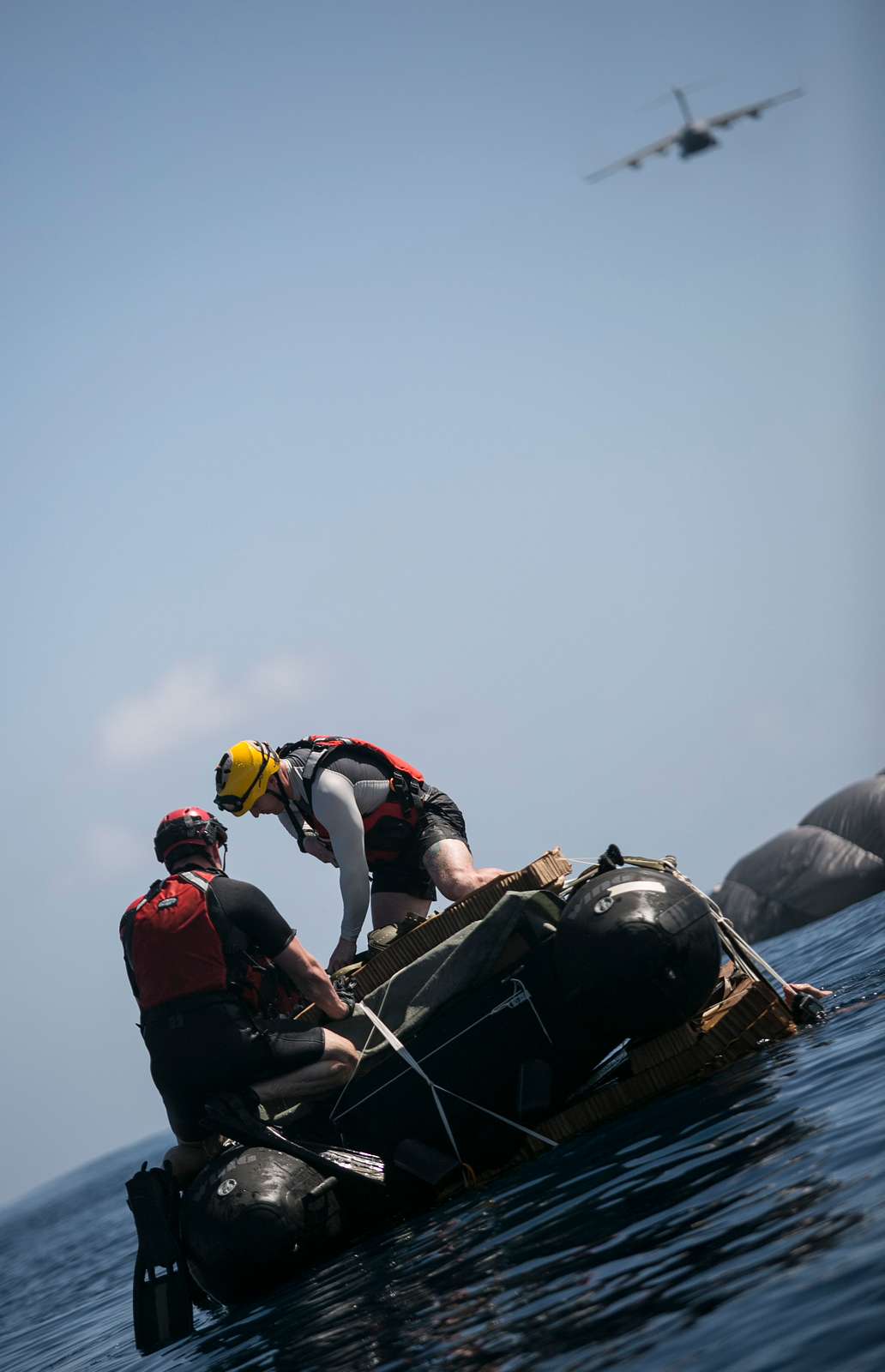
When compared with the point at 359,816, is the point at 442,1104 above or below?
below

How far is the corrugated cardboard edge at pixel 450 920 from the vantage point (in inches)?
394

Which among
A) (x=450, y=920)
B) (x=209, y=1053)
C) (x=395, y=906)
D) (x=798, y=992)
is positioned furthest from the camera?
(x=395, y=906)

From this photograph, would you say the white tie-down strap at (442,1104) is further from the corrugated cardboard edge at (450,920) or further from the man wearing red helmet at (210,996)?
the corrugated cardboard edge at (450,920)

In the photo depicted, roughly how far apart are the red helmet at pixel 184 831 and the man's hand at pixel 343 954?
4.55ft

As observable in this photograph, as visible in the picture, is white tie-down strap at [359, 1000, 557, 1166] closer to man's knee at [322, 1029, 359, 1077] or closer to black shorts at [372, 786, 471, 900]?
man's knee at [322, 1029, 359, 1077]

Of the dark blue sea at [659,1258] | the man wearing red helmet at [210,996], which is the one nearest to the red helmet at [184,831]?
the man wearing red helmet at [210,996]

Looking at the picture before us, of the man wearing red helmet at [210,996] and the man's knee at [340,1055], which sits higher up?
the man wearing red helmet at [210,996]

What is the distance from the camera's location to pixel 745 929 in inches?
1305

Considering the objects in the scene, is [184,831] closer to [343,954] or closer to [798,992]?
[343,954]

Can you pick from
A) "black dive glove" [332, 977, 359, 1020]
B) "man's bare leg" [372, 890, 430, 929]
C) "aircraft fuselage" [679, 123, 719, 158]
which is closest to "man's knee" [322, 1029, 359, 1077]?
"black dive glove" [332, 977, 359, 1020]

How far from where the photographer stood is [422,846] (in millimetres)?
10883

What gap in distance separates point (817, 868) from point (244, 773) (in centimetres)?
2339

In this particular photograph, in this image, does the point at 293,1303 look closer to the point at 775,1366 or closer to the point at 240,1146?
the point at 240,1146

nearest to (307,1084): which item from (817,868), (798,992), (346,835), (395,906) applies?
(346,835)
